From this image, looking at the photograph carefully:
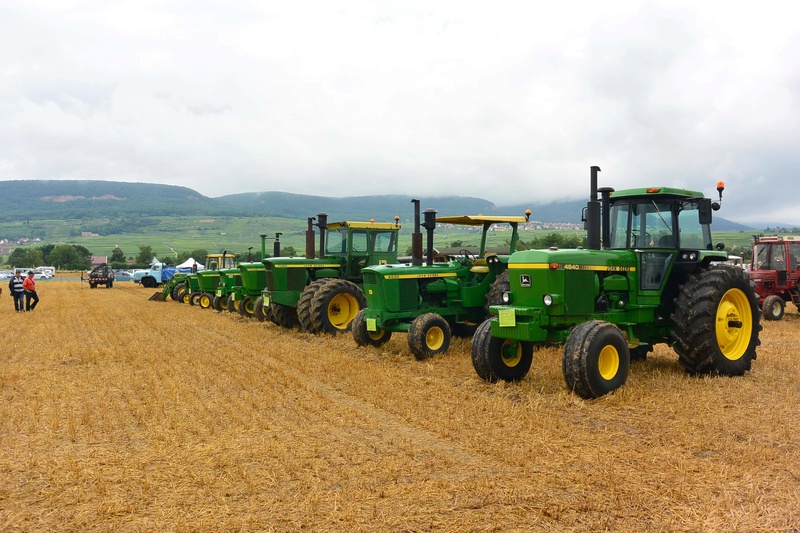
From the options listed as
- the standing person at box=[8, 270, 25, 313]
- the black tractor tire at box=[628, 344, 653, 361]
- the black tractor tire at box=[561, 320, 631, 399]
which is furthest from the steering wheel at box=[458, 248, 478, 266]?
the standing person at box=[8, 270, 25, 313]

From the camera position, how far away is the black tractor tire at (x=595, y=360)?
23.1 ft

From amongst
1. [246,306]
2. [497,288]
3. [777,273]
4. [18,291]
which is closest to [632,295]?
[497,288]

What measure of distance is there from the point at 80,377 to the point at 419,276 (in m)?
5.35

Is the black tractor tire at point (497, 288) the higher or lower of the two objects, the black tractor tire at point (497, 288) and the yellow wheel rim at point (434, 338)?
the higher

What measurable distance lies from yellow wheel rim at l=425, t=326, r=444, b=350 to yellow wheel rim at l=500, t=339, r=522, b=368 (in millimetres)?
2192

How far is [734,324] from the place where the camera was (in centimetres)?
856

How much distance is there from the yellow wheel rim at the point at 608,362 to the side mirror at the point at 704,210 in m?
2.55

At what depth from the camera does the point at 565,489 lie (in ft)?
15.1

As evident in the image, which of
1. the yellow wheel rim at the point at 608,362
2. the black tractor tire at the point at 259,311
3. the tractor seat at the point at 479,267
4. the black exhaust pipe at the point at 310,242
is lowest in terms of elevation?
the black tractor tire at the point at 259,311

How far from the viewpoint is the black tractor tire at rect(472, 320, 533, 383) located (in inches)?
316

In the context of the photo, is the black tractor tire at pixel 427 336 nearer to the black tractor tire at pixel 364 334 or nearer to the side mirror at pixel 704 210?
the black tractor tire at pixel 364 334

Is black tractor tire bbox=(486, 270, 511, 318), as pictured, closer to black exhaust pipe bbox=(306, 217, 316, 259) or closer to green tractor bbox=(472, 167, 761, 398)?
green tractor bbox=(472, 167, 761, 398)

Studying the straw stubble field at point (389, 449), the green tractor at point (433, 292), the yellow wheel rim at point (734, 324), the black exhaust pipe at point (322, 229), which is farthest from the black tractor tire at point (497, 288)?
the black exhaust pipe at point (322, 229)

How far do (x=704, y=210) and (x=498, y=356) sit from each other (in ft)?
10.9
